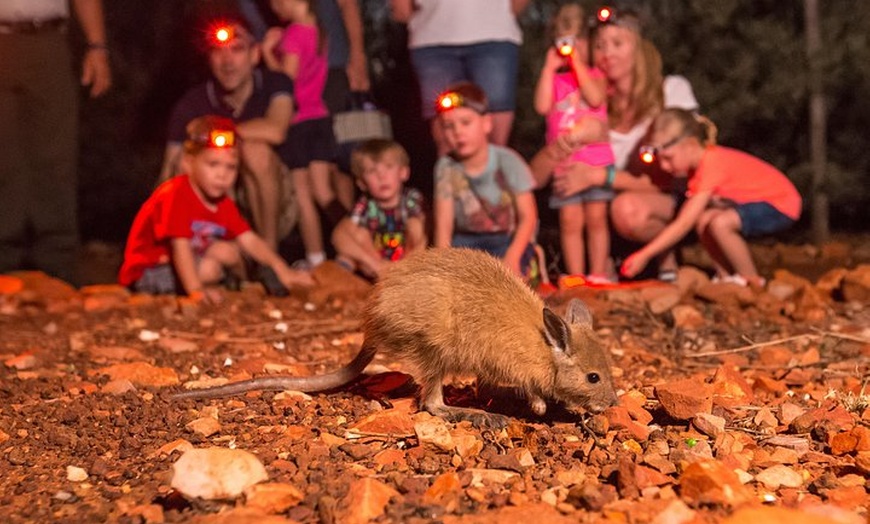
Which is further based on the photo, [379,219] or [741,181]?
[379,219]

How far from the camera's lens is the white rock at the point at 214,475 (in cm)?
279

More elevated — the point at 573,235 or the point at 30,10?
the point at 30,10

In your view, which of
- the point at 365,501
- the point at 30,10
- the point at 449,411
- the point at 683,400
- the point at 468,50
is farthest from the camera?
the point at 468,50

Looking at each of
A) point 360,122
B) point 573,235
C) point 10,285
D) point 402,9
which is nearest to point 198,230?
point 10,285

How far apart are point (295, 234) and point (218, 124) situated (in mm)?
1285

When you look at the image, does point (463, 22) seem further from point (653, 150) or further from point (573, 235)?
point (573, 235)

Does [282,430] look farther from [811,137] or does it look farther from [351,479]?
[811,137]

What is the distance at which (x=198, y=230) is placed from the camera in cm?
759

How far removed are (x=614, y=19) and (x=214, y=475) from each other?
5.94m

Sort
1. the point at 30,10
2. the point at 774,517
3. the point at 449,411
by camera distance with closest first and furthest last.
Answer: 1. the point at 774,517
2. the point at 449,411
3. the point at 30,10

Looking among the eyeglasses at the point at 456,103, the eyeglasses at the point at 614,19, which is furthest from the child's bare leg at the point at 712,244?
the eyeglasses at the point at 456,103

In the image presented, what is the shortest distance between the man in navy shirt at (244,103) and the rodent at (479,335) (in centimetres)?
426

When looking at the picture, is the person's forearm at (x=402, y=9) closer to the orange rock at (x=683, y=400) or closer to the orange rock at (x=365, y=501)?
the orange rock at (x=683, y=400)

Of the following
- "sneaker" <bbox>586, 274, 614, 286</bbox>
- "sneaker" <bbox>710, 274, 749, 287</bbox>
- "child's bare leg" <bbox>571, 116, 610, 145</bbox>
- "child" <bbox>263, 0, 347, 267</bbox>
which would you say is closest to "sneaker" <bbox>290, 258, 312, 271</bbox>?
"child" <bbox>263, 0, 347, 267</bbox>
